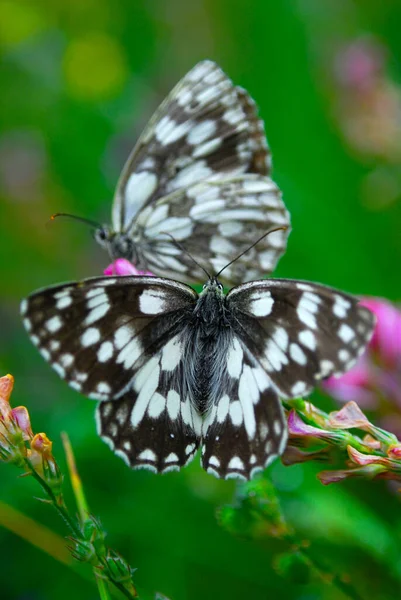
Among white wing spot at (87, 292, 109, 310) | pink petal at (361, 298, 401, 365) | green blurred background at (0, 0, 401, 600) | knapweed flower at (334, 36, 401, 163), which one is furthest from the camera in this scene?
knapweed flower at (334, 36, 401, 163)

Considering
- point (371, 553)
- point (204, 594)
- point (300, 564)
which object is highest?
point (300, 564)

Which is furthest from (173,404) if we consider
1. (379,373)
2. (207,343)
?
(379,373)

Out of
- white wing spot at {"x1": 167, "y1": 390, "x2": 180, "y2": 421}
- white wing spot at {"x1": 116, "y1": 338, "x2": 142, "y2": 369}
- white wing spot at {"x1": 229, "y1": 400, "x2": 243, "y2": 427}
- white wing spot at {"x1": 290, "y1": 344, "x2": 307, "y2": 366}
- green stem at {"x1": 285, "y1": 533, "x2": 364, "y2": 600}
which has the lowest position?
green stem at {"x1": 285, "y1": 533, "x2": 364, "y2": 600}

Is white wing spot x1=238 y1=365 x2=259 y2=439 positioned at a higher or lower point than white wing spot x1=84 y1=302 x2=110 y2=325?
lower

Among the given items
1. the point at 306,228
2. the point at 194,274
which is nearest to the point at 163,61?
the point at 306,228

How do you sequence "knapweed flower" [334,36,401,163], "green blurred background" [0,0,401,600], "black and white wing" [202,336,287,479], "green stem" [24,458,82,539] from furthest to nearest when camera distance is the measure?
"knapweed flower" [334,36,401,163] < "green blurred background" [0,0,401,600] < "black and white wing" [202,336,287,479] < "green stem" [24,458,82,539]

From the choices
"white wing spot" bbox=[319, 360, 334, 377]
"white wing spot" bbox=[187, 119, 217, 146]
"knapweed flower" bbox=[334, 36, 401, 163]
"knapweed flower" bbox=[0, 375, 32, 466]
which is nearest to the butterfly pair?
"white wing spot" bbox=[319, 360, 334, 377]

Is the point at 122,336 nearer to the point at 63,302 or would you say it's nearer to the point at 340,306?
the point at 63,302

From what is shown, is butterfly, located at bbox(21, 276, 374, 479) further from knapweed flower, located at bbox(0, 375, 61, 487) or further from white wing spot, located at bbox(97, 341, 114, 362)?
knapweed flower, located at bbox(0, 375, 61, 487)

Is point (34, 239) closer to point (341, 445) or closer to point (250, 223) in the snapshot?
point (250, 223)
